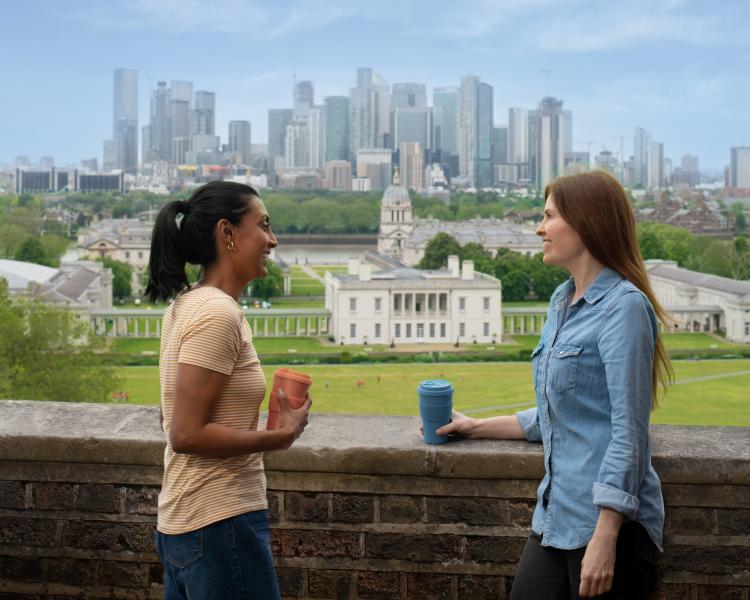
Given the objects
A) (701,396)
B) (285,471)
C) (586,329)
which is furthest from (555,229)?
(701,396)

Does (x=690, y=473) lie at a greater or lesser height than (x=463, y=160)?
lesser

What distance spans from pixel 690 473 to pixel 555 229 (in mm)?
843

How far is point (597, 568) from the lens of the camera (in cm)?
199

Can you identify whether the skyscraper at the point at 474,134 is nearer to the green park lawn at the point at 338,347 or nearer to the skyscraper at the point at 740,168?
the skyscraper at the point at 740,168

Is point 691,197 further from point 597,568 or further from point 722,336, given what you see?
point 597,568

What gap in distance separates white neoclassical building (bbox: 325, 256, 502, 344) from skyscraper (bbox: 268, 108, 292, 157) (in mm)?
129069

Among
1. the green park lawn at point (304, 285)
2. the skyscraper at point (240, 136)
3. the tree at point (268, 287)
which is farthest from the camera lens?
the skyscraper at point (240, 136)

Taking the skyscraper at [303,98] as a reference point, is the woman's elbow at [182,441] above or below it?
below

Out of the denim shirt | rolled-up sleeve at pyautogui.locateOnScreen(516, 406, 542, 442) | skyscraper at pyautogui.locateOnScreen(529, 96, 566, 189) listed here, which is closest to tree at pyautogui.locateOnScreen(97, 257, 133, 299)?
rolled-up sleeve at pyautogui.locateOnScreen(516, 406, 542, 442)

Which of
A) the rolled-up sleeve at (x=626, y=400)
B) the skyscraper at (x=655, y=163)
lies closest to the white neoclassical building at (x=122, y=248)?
the rolled-up sleeve at (x=626, y=400)

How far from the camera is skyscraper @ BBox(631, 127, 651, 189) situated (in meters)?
169

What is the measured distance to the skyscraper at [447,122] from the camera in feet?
559

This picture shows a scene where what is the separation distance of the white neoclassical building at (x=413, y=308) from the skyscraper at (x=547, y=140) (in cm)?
12000

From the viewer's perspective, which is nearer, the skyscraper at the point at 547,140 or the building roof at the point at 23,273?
the building roof at the point at 23,273
